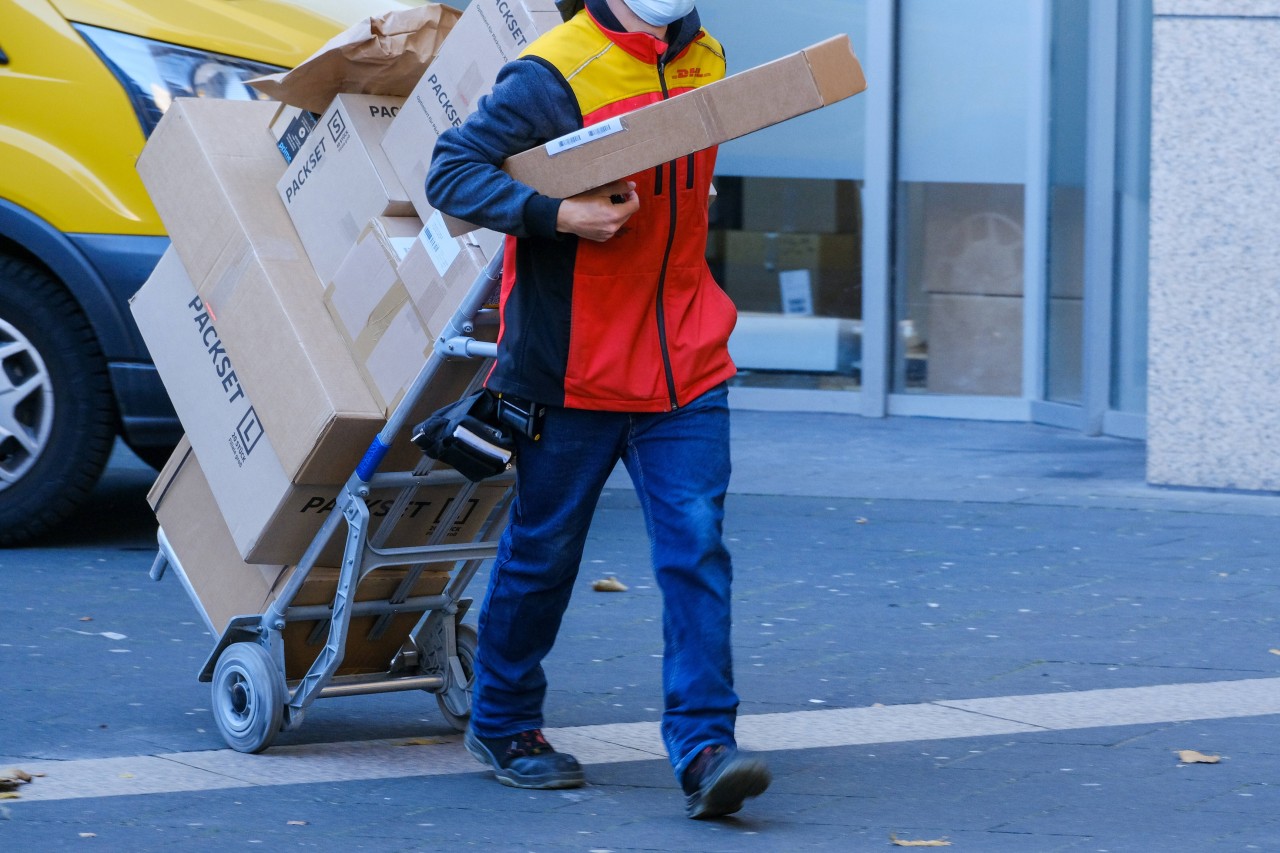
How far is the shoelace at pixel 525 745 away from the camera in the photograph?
4.28 metres

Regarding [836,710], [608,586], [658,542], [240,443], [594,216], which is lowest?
[836,710]

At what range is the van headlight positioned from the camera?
6586 mm

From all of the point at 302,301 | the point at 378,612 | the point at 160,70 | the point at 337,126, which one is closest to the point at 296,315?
the point at 302,301

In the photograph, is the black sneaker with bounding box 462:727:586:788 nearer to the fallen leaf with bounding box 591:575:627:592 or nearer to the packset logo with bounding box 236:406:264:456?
the packset logo with bounding box 236:406:264:456

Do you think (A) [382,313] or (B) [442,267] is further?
(A) [382,313]

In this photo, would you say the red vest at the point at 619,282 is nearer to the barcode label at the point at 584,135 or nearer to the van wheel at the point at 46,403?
the barcode label at the point at 584,135

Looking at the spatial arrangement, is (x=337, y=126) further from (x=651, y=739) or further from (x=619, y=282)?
(x=651, y=739)

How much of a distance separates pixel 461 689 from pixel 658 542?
2.82ft

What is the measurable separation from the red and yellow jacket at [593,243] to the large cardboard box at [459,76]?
0.96 feet

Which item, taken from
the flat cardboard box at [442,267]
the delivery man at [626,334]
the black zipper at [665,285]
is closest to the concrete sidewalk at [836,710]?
the delivery man at [626,334]

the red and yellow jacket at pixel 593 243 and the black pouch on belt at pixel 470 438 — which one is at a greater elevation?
the red and yellow jacket at pixel 593 243

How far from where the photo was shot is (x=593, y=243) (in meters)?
3.98

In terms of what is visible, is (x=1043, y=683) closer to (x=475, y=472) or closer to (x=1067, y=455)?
(x=475, y=472)

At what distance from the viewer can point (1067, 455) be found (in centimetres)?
937
